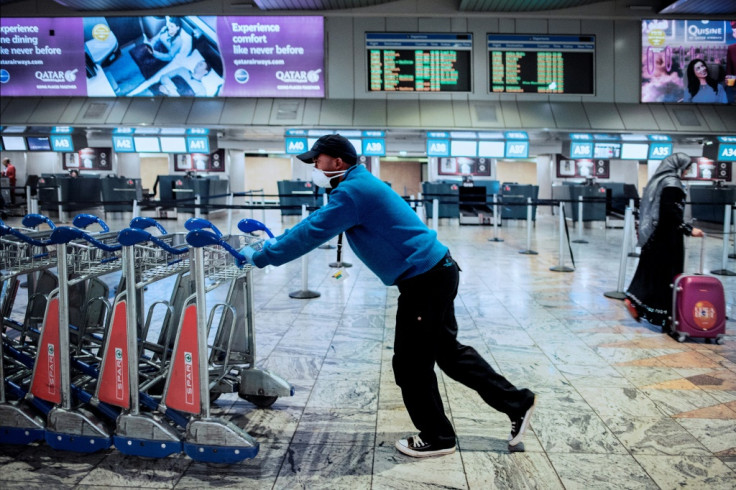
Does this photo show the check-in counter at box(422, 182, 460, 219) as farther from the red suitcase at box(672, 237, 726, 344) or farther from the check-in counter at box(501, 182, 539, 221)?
the red suitcase at box(672, 237, 726, 344)

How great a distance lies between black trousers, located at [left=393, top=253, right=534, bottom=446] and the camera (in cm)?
280

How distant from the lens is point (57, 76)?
15.4 meters

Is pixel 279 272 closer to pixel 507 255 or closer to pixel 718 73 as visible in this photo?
pixel 507 255

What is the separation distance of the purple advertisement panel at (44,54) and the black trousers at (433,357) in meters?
15.3

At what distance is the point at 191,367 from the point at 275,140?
15.1 m

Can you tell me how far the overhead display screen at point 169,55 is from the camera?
14938 millimetres

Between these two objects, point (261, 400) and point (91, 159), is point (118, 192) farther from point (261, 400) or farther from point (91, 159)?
point (261, 400)

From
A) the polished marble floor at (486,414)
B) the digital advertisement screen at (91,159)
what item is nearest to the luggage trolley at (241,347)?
the polished marble floor at (486,414)

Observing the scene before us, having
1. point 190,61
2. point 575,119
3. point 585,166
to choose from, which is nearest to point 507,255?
point 575,119

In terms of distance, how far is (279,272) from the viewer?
862 cm

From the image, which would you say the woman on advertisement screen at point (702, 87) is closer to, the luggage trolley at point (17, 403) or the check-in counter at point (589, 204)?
the check-in counter at point (589, 204)

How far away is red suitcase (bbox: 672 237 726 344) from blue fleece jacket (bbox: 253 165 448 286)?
322 cm

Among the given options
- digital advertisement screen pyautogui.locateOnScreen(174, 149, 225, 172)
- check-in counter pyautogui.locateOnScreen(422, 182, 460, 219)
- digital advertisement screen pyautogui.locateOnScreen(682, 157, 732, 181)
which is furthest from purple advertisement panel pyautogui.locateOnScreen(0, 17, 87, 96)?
digital advertisement screen pyautogui.locateOnScreen(682, 157, 732, 181)

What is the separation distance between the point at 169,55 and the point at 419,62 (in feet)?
20.9
